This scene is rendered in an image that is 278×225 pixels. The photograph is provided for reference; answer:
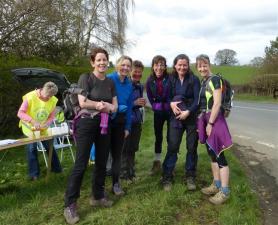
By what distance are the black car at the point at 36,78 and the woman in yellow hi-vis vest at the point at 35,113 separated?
123 inches

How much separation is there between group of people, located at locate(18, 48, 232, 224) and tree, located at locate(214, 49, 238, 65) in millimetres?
73205

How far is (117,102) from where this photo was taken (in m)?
5.23

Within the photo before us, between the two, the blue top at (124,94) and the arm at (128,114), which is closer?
the blue top at (124,94)

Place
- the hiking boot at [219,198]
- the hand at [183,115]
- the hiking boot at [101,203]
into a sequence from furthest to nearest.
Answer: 1. the hand at [183,115]
2. the hiking boot at [219,198]
3. the hiking boot at [101,203]

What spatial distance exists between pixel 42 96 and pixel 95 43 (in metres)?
20.5

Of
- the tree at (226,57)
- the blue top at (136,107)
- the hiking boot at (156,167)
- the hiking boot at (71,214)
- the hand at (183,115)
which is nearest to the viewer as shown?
the hiking boot at (71,214)

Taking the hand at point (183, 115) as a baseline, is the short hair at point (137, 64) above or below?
above

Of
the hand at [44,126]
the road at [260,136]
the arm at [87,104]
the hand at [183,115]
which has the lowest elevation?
the road at [260,136]

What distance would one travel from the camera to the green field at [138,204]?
15.5 ft

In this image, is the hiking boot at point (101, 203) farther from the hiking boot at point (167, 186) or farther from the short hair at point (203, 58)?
the short hair at point (203, 58)

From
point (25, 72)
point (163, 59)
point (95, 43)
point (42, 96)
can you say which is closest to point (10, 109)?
point (25, 72)

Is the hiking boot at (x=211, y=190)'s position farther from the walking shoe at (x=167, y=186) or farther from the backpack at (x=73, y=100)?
the backpack at (x=73, y=100)

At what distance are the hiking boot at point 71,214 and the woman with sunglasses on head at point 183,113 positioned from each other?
1.55 metres

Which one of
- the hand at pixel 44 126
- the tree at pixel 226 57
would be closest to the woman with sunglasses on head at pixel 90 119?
the hand at pixel 44 126
